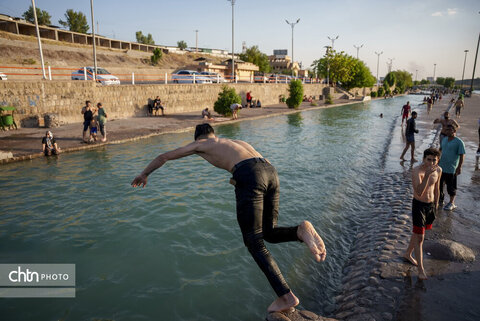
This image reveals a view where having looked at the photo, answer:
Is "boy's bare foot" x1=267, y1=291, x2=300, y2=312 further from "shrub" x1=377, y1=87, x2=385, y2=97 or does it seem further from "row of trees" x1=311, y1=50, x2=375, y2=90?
"shrub" x1=377, y1=87, x2=385, y2=97

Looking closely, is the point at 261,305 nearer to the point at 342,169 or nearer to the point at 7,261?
the point at 7,261

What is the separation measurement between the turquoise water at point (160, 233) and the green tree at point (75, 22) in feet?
257

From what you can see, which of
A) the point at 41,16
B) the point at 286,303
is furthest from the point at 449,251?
the point at 41,16

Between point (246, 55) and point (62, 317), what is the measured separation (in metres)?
80.3

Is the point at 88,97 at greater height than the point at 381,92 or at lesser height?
lesser

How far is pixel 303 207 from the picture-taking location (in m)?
7.69

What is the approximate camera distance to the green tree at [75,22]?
241 feet

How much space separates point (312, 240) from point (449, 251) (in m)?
3.10

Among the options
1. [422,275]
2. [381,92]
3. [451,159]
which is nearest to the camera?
[422,275]

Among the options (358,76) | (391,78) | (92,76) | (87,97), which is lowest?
(87,97)

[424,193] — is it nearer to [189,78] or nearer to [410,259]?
[410,259]

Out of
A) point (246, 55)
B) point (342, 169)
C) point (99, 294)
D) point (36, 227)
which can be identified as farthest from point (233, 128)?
point (246, 55)

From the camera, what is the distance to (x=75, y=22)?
74.3 metres

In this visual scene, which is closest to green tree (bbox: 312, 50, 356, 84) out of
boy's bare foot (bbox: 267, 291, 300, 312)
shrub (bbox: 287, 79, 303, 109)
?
shrub (bbox: 287, 79, 303, 109)
